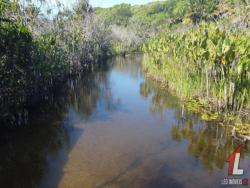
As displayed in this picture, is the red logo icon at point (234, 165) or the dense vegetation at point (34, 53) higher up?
the dense vegetation at point (34, 53)

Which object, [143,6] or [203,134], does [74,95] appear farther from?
[143,6]

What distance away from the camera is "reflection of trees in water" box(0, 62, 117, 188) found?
8531mm

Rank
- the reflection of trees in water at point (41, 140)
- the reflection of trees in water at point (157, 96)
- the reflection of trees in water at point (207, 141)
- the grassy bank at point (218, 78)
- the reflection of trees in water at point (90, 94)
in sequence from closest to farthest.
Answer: the reflection of trees in water at point (41, 140) → the reflection of trees in water at point (207, 141) → the grassy bank at point (218, 78) → the reflection of trees in water at point (157, 96) → the reflection of trees in water at point (90, 94)

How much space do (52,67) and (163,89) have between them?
8.06 m

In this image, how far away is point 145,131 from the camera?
1198 centimetres

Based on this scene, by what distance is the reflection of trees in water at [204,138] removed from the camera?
9.31m

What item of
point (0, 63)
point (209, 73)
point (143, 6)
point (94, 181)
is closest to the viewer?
point (94, 181)

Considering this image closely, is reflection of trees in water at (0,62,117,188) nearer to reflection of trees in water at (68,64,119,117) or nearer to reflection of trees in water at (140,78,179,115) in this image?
reflection of trees in water at (68,64,119,117)

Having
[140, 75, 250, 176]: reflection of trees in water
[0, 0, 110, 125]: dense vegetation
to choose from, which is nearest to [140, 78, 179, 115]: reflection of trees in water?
[140, 75, 250, 176]: reflection of trees in water

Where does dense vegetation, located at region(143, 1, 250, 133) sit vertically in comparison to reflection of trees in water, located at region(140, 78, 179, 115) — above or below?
above

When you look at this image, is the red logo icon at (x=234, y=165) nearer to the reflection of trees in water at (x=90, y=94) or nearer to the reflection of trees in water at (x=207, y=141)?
the reflection of trees in water at (x=207, y=141)

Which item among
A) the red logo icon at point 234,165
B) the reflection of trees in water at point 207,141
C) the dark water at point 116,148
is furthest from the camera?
the reflection of trees in water at point 207,141

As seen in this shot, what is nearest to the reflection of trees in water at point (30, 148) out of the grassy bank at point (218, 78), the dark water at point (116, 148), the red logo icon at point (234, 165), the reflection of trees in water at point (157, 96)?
the dark water at point (116, 148)

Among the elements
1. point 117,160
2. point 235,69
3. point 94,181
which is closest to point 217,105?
point 235,69
